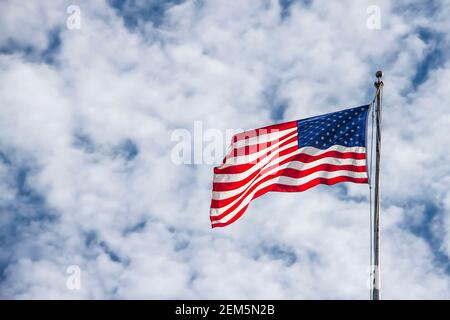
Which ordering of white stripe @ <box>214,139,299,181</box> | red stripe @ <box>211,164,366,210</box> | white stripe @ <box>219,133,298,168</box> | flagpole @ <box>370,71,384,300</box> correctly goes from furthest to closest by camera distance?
white stripe @ <box>219,133,298,168</box> < white stripe @ <box>214,139,299,181</box> < red stripe @ <box>211,164,366,210</box> < flagpole @ <box>370,71,384,300</box>

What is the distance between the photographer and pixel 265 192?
68.3 feet

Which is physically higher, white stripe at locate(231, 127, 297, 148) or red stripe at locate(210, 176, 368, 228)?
white stripe at locate(231, 127, 297, 148)

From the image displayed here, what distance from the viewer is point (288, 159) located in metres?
20.9

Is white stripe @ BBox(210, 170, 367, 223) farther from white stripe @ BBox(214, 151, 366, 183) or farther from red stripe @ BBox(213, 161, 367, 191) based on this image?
white stripe @ BBox(214, 151, 366, 183)

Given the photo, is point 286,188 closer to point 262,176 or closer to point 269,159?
point 262,176

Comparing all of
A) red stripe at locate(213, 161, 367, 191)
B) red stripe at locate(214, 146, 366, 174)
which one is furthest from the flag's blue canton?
red stripe at locate(213, 161, 367, 191)

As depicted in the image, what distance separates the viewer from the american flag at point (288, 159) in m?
20.5

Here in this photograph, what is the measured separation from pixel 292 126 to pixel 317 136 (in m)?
0.88

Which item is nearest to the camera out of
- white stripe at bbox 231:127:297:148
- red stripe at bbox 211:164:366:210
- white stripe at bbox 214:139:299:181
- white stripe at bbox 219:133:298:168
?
red stripe at bbox 211:164:366:210

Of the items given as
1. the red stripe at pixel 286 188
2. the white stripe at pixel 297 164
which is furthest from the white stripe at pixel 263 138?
the red stripe at pixel 286 188

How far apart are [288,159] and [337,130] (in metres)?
1.64

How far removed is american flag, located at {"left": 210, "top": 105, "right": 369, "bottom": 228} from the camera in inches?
806
